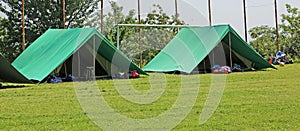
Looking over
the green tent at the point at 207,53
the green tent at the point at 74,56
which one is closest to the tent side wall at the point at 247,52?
the green tent at the point at 207,53

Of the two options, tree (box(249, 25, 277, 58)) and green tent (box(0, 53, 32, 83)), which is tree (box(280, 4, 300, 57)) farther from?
green tent (box(0, 53, 32, 83))

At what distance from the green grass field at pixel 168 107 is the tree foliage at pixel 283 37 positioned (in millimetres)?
16160

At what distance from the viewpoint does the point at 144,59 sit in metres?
20.5

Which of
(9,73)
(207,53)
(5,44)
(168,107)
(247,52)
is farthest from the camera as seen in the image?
(5,44)

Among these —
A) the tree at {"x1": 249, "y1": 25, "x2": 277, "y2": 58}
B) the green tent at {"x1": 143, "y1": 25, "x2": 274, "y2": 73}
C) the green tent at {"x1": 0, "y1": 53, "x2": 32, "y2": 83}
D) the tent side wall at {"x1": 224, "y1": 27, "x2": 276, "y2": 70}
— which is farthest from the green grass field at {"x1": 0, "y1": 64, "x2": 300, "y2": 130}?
the tree at {"x1": 249, "y1": 25, "x2": 277, "y2": 58}

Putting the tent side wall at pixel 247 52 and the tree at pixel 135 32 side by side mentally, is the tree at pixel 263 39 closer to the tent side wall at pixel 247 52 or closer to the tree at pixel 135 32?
the tree at pixel 135 32

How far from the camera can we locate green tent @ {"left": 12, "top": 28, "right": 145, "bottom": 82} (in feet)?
35.5

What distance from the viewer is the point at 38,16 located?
2227 cm

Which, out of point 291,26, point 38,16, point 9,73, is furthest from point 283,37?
point 9,73

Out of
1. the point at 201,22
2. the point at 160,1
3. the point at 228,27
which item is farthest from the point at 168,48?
the point at 160,1

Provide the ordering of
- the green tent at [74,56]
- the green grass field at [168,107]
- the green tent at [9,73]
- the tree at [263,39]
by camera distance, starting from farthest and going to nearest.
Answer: the tree at [263,39] → the green tent at [74,56] → the green tent at [9,73] → the green grass field at [168,107]

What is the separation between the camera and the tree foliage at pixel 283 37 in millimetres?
24047

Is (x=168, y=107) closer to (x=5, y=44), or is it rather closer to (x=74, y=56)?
(x=74, y=56)

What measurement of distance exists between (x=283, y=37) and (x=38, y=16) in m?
11.9
